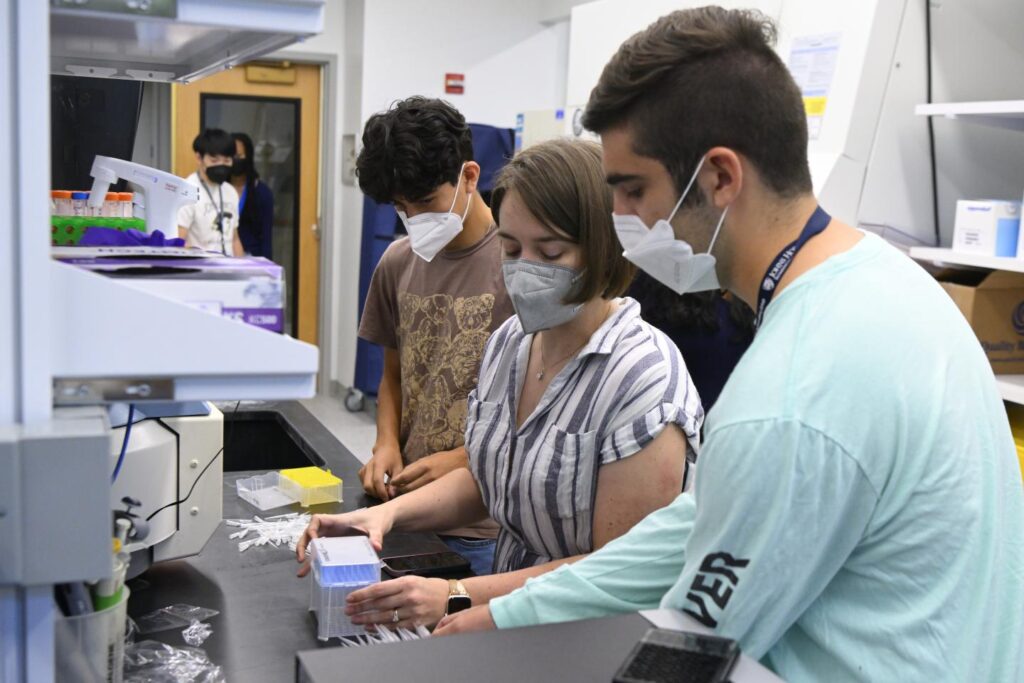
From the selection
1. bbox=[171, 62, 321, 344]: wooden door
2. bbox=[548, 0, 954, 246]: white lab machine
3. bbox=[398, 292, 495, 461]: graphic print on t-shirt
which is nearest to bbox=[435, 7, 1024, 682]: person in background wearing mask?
bbox=[398, 292, 495, 461]: graphic print on t-shirt

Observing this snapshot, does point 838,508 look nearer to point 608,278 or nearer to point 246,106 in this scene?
point 608,278

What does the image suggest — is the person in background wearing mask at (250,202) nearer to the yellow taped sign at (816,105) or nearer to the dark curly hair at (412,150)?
the yellow taped sign at (816,105)

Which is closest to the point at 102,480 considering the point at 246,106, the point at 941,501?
the point at 941,501

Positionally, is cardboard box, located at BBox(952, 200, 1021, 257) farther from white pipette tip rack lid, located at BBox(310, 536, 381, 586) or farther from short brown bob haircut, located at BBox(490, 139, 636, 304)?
white pipette tip rack lid, located at BBox(310, 536, 381, 586)

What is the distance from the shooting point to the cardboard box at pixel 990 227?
2557 millimetres

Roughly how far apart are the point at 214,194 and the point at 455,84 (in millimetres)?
1604

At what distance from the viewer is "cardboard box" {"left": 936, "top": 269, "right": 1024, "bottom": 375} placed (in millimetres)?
2697

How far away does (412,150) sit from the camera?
6.78ft

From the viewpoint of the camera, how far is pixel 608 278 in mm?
1479

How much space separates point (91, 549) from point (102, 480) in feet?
0.17

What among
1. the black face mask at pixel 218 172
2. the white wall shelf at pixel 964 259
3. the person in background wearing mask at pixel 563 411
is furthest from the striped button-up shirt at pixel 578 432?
the black face mask at pixel 218 172

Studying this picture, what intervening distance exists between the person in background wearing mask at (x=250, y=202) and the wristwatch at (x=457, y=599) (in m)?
4.76

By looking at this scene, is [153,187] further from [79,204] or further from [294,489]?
[294,489]

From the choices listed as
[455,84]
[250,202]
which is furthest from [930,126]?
[250,202]
